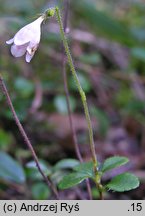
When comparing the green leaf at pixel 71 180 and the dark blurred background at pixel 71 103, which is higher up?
the dark blurred background at pixel 71 103

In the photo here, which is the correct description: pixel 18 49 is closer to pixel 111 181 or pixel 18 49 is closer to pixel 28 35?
pixel 28 35

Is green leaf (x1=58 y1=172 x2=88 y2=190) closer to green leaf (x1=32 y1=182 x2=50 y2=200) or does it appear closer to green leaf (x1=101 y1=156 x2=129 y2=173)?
green leaf (x1=101 y1=156 x2=129 y2=173)

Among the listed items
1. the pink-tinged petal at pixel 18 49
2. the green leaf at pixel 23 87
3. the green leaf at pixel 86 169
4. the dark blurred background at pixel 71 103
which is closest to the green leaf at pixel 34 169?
the dark blurred background at pixel 71 103

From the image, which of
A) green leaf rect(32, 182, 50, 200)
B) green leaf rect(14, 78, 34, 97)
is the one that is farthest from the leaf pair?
green leaf rect(14, 78, 34, 97)

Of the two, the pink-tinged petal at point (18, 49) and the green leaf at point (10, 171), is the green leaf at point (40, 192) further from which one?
the pink-tinged petal at point (18, 49)

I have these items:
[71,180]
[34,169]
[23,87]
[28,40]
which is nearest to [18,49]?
[28,40]
